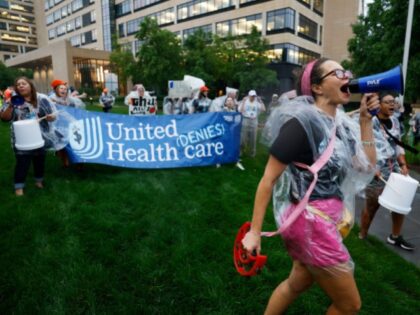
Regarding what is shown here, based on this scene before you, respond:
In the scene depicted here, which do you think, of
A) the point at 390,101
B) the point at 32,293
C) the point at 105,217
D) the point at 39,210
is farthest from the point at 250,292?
the point at 39,210

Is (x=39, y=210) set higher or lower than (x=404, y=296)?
higher

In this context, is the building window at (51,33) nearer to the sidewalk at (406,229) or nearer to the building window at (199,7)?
the building window at (199,7)

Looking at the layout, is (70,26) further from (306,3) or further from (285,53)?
(285,53)

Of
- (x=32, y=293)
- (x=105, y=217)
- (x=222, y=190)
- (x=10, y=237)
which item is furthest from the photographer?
(x=222, y=190)

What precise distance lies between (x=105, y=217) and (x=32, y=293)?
1576mm

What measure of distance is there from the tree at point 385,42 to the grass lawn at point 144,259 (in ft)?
53.8

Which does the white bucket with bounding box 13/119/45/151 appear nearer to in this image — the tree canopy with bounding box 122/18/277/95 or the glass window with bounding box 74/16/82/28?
the tree canopy with bounding box 122/18/277/95

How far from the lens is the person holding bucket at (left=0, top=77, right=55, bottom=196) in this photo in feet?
15.9

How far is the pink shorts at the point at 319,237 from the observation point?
1.72 meters

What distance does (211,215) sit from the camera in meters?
4.42

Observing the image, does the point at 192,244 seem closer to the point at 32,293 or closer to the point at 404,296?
the point at 32,293

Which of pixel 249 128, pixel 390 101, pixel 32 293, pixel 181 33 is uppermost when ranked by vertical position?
pixel 181 33

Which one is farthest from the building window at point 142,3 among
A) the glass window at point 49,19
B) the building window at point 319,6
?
the glass window at point 49,19

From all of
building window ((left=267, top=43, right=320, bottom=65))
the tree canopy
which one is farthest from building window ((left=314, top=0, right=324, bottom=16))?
the tree canopy
